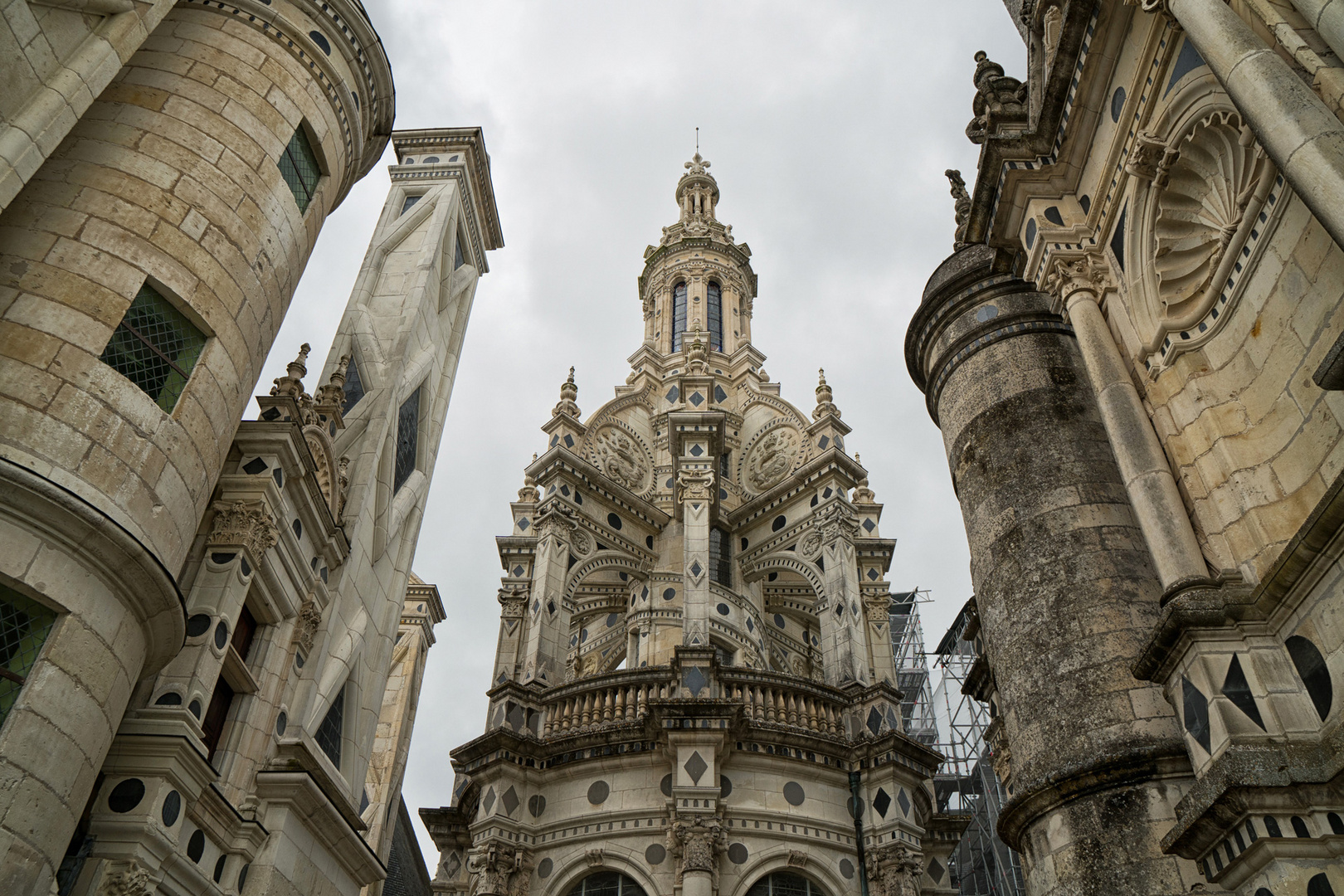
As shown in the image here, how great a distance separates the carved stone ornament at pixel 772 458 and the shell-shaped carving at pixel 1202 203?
19.3m

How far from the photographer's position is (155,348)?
8.84 m

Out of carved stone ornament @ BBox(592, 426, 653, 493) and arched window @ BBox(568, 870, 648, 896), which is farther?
carved stone ornament @ BBox(592, 426, 653, 493)

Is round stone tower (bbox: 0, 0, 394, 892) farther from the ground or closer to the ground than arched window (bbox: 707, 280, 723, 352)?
closer to the ground

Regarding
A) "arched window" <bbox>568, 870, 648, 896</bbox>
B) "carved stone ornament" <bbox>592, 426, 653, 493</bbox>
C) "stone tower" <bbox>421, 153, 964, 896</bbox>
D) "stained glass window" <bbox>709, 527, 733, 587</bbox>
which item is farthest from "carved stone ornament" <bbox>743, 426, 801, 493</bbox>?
→ "arched window" <bbox>568, 870, 648, 896</bbox>

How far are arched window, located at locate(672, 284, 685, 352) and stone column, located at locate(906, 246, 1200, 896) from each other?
2203 cm

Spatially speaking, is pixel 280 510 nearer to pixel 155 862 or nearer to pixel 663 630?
pixel 155 862

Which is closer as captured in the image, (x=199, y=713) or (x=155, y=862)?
(x=155, y=862)

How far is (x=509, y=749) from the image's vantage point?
1878 centimetres

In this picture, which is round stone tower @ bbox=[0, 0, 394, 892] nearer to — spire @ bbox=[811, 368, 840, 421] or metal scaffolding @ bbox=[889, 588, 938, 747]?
spire @ bbox=[811, 368, 840, 421]

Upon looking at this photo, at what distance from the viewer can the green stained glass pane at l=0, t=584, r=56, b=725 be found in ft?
22.5

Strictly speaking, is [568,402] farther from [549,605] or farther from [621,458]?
[549,605]

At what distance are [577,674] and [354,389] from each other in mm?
14462

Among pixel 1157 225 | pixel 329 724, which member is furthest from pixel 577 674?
pixel 1157 225

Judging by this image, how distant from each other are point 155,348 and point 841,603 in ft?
55.2
